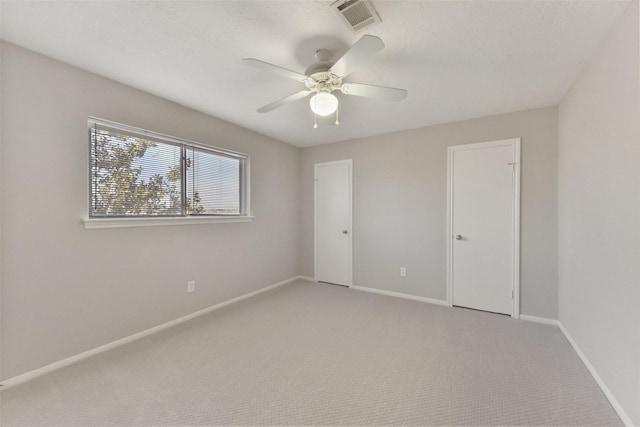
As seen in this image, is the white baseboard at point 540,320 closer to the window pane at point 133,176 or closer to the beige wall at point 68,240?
the beige wall at point 68,240

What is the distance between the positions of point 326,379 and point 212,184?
2.45m

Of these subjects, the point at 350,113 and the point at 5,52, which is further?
the point at 350,113

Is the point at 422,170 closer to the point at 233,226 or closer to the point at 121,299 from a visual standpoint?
the point at 233,226

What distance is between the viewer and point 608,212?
5.38ft

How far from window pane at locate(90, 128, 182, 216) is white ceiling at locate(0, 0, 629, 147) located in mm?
540

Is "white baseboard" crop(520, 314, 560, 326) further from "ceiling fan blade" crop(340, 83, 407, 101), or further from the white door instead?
"ceiling fan blade" crop(340, 83, 407, 101)

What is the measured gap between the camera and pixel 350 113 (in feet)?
9.53

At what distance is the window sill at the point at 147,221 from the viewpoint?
81.8 inches

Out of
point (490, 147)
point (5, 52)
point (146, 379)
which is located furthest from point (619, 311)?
point (5, 52)

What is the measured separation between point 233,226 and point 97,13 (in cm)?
230

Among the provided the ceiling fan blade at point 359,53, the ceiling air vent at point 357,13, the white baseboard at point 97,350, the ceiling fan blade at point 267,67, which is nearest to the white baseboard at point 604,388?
the ceiling fan blade at point 359,53

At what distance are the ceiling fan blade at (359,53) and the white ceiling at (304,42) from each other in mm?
202

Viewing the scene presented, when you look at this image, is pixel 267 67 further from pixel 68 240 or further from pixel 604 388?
pixel 604 388

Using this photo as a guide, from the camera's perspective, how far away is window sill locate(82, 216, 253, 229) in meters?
2.08
